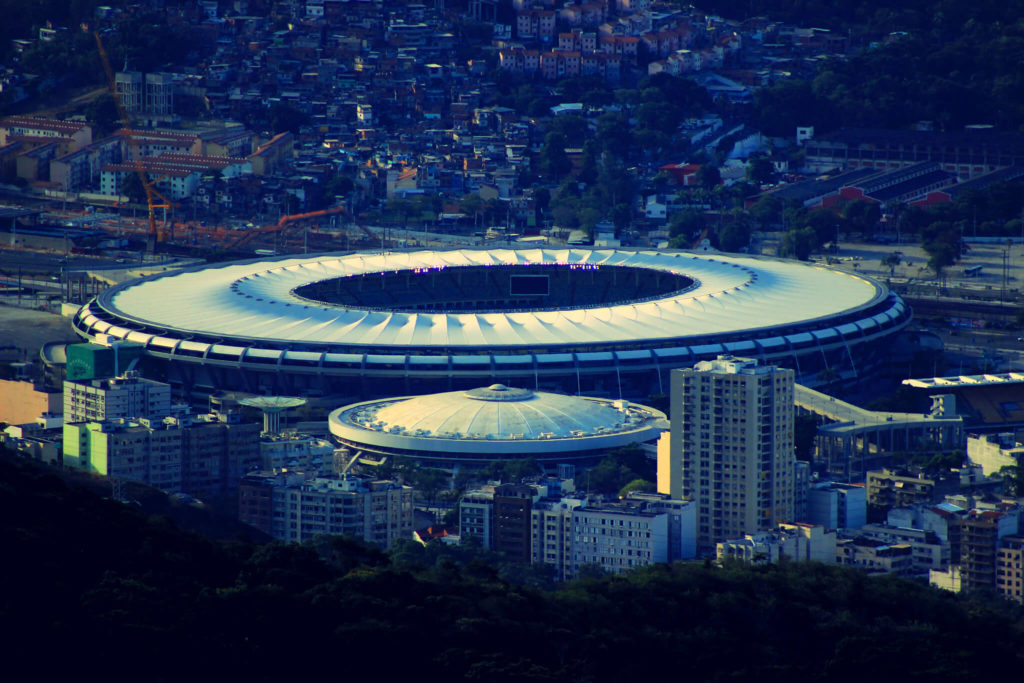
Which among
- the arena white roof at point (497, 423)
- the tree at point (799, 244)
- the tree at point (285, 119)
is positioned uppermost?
the tree at point (285, 119)

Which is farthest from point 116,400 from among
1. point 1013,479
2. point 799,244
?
point 799,244

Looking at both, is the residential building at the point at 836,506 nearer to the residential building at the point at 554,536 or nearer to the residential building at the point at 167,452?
the residential building at the point at 554,536

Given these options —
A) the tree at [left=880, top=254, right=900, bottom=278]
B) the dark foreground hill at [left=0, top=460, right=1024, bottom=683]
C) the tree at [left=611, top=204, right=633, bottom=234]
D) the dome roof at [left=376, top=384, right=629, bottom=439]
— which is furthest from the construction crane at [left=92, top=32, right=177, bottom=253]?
the dark foreground hill at [left=0, top=460, right=1024, bottom=683]

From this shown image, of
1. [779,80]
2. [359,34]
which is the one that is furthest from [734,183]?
[359,34]

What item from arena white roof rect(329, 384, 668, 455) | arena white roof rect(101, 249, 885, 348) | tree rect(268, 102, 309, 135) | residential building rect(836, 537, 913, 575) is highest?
tree rect(268, 102, 309, 135)

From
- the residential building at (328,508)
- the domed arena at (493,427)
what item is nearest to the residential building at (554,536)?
the residential building at (328,508)

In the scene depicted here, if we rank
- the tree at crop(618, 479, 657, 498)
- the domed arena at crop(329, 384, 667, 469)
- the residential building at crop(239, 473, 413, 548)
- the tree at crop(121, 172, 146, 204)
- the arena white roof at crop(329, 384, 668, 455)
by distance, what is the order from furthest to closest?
the tree at crop(121, 172, 146, 204) → the arena white roof at crop(329, 384, 668, 455) → the domed arena at crop(329, 384, 667, 469) → the tree at crop(618, 479, 657, 498) → the residential building at crop(239, 473, 413, 548)

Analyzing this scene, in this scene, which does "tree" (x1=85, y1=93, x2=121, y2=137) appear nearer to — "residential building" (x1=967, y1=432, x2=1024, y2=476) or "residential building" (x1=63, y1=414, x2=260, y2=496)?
"residential building" (x1=63, y1=414, x2=260, y2=496)

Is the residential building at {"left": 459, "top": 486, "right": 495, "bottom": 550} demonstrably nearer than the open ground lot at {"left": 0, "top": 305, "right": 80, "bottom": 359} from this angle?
Yes
